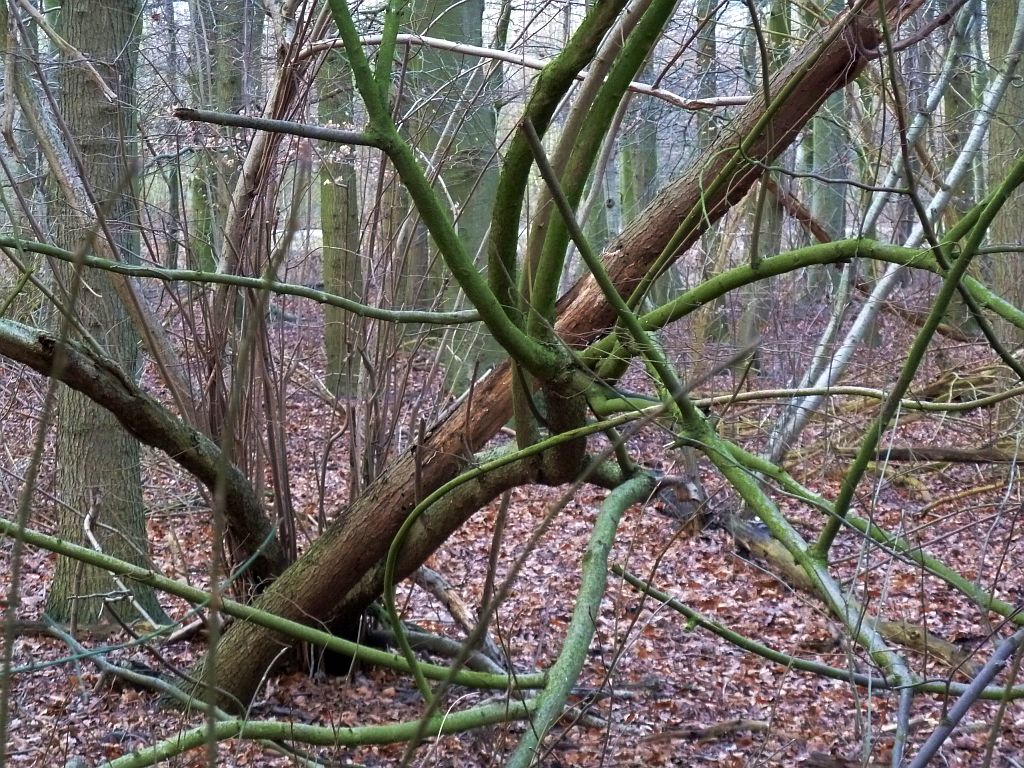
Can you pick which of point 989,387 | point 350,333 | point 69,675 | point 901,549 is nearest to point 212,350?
point 350,333

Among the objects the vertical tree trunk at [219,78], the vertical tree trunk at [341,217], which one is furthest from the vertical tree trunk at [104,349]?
the vertical tree trunk at [341,217]

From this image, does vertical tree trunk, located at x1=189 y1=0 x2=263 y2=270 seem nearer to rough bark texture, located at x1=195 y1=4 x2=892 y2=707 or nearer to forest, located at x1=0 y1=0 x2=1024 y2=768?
forest, located at x1=0 y1=0 x2=1024 y2=768

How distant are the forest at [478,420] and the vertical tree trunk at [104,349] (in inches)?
0.9

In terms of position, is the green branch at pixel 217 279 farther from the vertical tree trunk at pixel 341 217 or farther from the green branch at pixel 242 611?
the vertical tree trunk at pixel 341 217

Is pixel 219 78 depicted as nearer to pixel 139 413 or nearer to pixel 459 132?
pixel 459 132

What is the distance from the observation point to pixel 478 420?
4215 mm

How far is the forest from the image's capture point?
8.95ft

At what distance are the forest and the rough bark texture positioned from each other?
2cm

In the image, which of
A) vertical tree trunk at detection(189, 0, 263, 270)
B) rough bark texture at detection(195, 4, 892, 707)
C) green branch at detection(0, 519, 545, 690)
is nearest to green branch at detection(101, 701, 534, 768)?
green branch at detection(0, 519, 545, 690)

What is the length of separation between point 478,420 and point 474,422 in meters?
0.02

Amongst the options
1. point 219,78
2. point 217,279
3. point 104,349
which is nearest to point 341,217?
point 219,78

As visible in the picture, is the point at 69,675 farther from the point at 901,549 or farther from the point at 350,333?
the point at 901,549

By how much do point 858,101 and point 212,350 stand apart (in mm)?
5014

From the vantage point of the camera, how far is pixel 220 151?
5.14 metres
